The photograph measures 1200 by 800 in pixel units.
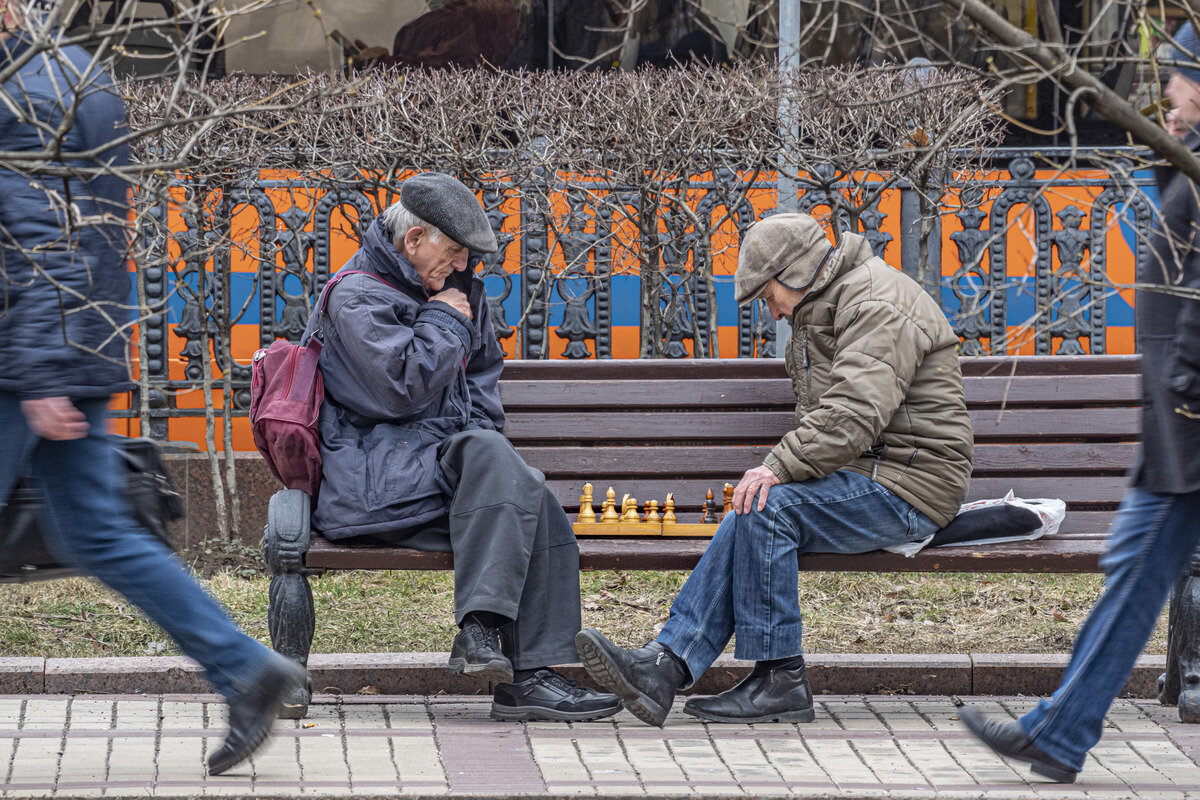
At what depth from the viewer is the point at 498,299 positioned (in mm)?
8016

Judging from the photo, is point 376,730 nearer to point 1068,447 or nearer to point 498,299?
point 1068,447

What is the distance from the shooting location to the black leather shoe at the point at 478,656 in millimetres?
4363

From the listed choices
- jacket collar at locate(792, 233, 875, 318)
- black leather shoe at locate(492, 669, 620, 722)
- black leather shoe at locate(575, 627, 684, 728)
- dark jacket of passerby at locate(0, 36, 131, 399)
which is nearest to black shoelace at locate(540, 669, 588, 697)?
black leather shoe at locate(492, 669, 620, 722)

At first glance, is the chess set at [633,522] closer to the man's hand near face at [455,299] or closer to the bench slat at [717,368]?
the bench slat at [717,368]

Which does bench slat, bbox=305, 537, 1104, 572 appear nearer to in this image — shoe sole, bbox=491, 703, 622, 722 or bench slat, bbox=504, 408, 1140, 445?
shoe sole, bbox=491, 703, 622, 722

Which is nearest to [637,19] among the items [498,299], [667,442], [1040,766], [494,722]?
[498,299]

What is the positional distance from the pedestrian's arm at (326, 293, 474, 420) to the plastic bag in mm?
1421

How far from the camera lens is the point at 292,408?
4.62 m

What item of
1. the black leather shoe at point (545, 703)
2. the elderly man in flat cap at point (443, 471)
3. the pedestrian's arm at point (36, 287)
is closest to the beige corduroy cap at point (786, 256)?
the elderly man in flat cap at point (443, 471)

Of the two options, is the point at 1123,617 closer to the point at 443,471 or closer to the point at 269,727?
the point at 443,471

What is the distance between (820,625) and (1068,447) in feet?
3.94

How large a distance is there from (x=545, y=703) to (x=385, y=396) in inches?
39.4

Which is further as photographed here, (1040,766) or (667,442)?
(667,442)

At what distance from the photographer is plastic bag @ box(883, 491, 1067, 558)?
4.68 m
